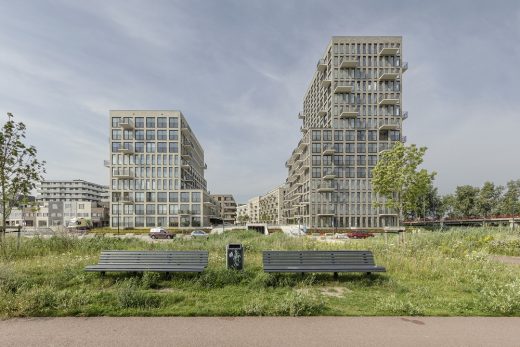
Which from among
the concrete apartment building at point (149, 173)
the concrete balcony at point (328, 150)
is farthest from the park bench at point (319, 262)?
the concrete apartment building at point (149, 173)

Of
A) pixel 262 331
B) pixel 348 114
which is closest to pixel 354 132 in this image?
pixel 348 114

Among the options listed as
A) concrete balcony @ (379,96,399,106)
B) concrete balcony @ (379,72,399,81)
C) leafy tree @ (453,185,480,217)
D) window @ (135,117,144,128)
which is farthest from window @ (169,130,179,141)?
leafy tree @ (453,185,480,217)

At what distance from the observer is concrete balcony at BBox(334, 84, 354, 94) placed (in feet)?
210

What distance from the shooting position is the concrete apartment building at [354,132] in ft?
201

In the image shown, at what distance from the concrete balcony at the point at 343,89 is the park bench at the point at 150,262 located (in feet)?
202

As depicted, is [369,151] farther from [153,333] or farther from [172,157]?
[153,333]

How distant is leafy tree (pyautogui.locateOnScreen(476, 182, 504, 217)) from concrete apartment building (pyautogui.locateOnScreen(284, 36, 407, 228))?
113ft

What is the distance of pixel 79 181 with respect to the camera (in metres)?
142

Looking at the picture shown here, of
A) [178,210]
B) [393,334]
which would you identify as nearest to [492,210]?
[178,210]

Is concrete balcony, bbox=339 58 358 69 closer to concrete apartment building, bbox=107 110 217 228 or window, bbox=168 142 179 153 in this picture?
concrete apartment building, bbox=107 110 217 228

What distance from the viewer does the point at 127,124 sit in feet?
213

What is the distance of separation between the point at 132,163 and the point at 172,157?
28.7 ft

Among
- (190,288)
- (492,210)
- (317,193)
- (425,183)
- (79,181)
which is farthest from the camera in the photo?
(79,181)

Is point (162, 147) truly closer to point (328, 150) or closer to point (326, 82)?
point (328, 150)
